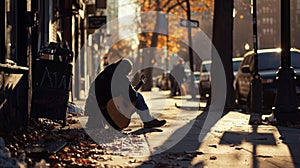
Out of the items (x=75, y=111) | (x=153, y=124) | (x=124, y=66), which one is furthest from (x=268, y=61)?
(x=124, y=66)

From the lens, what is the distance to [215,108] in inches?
744

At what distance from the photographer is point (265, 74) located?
62.9 ft

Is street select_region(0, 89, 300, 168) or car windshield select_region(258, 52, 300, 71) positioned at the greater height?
car windshield select_region(258, 52, 300, 71)

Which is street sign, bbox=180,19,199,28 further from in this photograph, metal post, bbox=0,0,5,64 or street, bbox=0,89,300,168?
metal post, bbox=0,0,5,64

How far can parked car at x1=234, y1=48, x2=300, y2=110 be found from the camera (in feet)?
62.0

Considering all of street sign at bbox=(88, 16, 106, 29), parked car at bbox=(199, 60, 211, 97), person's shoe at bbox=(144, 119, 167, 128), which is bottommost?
person's shoe at bbox=(144, 119, 167, 128)

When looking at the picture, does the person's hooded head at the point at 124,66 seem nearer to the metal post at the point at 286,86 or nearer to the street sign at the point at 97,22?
the metal post at the point at 286,86

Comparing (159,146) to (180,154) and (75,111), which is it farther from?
(75,111)

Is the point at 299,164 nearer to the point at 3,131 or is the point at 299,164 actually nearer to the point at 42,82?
the point at 3,131

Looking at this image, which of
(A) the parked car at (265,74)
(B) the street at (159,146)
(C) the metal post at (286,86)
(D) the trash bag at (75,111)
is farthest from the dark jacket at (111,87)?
(A) the parked car at (265,74)

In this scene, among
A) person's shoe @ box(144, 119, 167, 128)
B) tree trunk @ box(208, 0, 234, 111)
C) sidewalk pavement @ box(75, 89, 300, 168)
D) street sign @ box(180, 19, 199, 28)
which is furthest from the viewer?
street sign @ box(180, 19, 199, 28)

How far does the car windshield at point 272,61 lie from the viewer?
2002 centimetres

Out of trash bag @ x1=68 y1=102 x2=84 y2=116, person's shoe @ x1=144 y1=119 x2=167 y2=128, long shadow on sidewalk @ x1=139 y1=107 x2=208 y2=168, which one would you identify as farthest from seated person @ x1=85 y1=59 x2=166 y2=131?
trash bag @ x1=68 y1=102 x2=84 y2=116

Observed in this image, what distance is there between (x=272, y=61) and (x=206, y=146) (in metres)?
11.3
